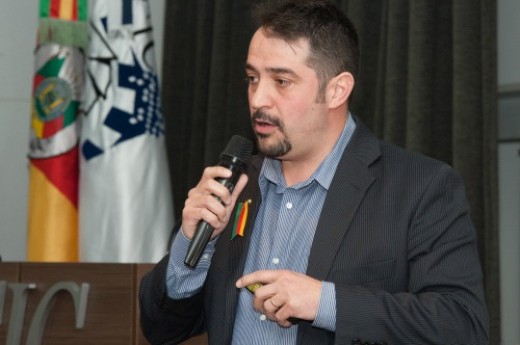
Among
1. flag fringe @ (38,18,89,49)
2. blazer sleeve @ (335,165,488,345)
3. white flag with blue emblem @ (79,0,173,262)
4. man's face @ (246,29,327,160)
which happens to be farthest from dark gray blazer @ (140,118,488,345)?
A: flag fringe @ (38,18,89,49)

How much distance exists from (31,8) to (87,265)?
6.60 ft

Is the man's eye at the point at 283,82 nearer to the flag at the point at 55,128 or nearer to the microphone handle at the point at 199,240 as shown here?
the microphone handle at the point at 199,240

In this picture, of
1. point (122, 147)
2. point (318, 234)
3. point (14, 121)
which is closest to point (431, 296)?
point (318, 234)

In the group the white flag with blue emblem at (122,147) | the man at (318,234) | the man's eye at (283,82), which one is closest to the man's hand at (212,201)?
the man at (318,234)

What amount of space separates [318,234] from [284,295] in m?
0.24

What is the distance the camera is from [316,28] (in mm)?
1826

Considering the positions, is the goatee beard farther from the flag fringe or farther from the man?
the flag fringe

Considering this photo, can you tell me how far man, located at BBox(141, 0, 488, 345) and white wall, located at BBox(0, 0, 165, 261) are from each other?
2.52 meters

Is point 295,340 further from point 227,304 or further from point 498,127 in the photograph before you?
point 498,127

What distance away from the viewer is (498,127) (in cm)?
304

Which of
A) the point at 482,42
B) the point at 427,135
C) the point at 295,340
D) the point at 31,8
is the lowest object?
the point at 295,340

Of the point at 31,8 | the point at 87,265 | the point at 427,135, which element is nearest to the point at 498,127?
the point at 427,135

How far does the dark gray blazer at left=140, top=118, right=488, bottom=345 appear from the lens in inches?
58.9

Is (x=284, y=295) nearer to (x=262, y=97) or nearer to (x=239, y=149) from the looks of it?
(x=239, y=149)
